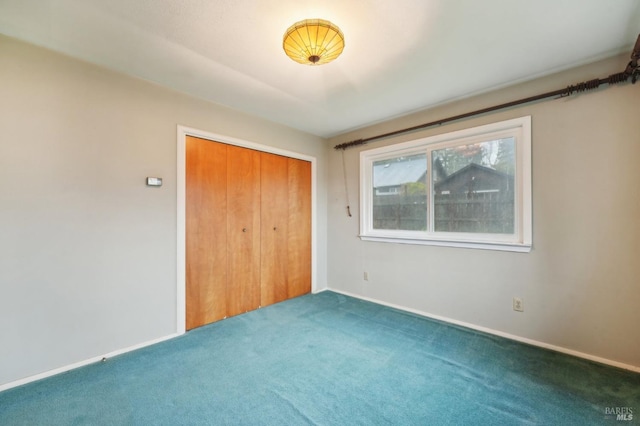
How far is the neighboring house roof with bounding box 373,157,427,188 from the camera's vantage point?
316 cm

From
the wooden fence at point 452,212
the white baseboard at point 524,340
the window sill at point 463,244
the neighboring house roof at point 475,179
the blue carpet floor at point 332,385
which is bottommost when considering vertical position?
the blue carpet floor at point 332,385

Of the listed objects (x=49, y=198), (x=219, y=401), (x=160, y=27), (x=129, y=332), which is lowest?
(x=219, y=401)

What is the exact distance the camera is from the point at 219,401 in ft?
5.33

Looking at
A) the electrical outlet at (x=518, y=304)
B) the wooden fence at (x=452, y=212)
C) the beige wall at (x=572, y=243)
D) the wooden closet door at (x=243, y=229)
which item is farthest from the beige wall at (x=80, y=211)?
the electrical outlet at (x=518, y=304)

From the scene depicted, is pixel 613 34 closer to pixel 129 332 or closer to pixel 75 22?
pixel 75 22

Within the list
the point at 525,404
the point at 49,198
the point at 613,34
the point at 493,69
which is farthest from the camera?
the point at 493,69

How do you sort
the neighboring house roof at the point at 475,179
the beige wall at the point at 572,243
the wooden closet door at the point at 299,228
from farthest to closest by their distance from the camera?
the wooden closet door at the point at 299,228
the neighboring house roof at the point at 475,179
the beige wall at the point at 572,243

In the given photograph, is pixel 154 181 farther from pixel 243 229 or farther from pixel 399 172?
pixel 399 172

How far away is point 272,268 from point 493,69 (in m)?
3.12

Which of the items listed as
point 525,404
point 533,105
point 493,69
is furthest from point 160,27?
point 525,404

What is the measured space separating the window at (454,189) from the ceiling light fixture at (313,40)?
5.90 ft

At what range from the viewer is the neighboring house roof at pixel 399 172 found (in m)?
3.16

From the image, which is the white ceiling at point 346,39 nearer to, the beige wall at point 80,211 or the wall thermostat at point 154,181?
the beige wall at point 80,211

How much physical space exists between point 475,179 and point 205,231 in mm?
2917
